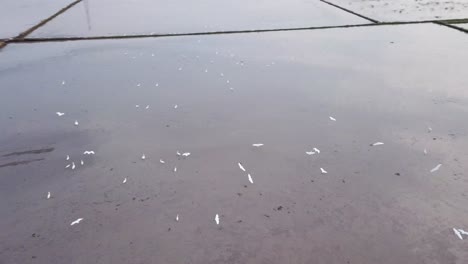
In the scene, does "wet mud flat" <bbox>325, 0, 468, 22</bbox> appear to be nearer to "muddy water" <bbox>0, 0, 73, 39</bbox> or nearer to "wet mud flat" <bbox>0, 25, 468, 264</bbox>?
"wet mud flat" <bbox>0, 25, 468, 264</bbox>

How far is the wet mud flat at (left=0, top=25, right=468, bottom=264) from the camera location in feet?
7.11

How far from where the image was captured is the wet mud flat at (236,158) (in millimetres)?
2168

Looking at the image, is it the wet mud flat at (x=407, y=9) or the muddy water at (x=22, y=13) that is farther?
the wet mud flat at (x=407, y=9)

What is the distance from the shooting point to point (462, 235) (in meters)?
2.15

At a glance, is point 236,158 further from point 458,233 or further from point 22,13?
point 22,13

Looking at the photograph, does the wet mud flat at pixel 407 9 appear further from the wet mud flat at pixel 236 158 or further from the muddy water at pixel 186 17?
the wet mud flat at pixel 236 158

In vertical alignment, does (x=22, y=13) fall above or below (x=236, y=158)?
above

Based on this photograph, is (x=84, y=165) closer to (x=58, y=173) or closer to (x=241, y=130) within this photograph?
(x=58, y=173)

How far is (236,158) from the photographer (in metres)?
2.99

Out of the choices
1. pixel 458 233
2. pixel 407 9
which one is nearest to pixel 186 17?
pixel 407 9

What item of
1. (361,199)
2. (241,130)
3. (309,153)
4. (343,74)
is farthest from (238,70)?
(361,199)

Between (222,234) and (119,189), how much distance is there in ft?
2.60

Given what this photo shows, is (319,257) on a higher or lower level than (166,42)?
lower

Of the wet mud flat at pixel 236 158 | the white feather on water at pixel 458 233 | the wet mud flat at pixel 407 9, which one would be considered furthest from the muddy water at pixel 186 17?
the white feather on water at pixel 458 233
